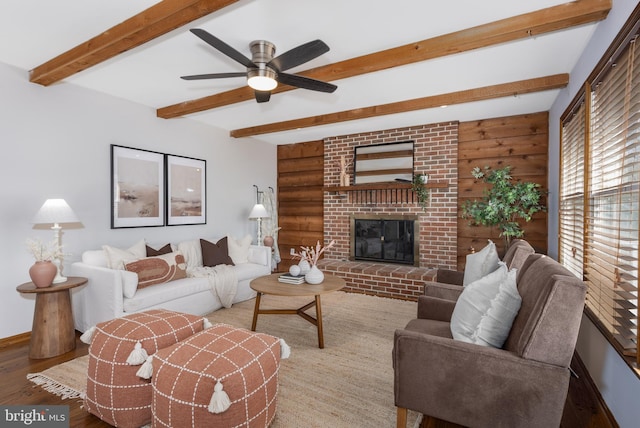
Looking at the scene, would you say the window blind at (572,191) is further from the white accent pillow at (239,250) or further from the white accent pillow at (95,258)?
the white accent pillow at (95,258)

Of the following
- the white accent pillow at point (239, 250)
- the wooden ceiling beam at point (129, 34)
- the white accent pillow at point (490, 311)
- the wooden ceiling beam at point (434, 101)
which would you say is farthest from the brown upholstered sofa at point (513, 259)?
the white accent pillow at point (239, 250)

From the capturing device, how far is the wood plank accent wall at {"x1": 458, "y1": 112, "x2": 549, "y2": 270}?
13.9 ft

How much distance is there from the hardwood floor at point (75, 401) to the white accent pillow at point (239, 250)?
1998 millimetres

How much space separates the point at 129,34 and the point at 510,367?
291cm

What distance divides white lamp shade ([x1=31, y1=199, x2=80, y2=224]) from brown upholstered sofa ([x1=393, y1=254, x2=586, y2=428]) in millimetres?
2932

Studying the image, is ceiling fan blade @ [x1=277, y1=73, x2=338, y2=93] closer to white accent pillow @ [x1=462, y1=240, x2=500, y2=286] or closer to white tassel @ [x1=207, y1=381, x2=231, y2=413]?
white accent pillow @ [x1=462, y1=240, x2=500, y2=286]

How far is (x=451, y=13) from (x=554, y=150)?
261 centimetres

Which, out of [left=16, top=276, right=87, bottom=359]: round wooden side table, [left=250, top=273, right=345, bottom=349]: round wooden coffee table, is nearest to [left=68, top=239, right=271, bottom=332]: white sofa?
[left=16, top=276, right=87, bottom=359]: round wooden side table

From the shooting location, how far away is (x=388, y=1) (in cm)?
201

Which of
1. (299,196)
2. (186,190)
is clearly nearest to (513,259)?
(186,190)

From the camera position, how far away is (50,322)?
2.73m

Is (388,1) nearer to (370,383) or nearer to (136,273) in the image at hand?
(370,383)

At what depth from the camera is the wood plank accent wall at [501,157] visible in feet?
13.9

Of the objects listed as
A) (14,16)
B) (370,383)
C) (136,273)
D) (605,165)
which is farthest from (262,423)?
(14,16)
